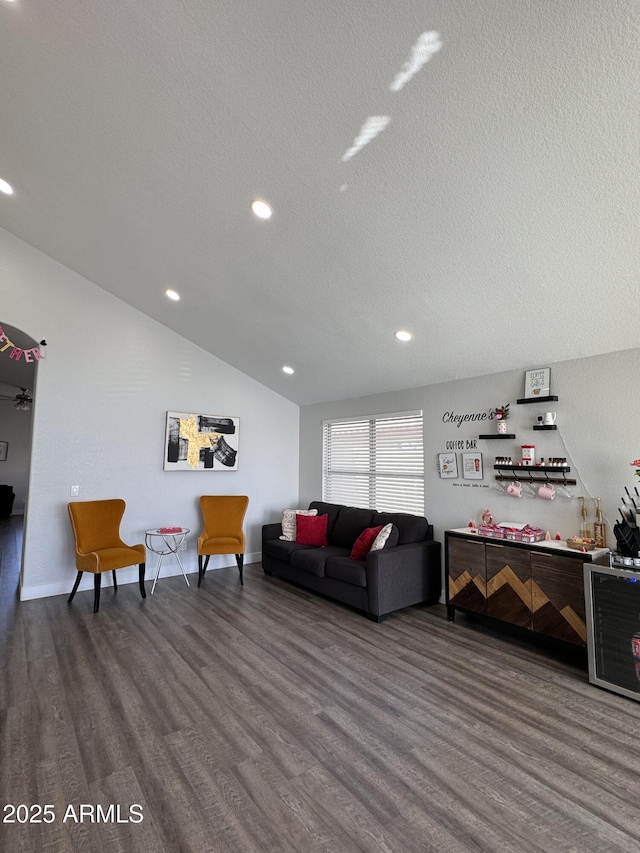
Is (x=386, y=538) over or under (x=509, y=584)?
over

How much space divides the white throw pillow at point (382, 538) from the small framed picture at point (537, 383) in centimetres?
186

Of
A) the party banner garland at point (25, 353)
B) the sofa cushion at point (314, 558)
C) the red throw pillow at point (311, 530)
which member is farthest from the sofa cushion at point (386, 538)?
the party banner garland at point (25, 353)

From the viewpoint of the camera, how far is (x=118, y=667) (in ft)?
10.0

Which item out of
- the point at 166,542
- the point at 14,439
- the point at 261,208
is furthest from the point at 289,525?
the point at 14,439

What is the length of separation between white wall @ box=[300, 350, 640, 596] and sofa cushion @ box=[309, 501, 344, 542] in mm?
1291

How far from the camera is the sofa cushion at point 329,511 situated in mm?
5523

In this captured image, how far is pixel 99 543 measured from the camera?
4719 mm

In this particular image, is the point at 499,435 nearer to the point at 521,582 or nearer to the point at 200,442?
the point at 521,582

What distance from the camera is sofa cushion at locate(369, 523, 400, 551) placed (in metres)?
4.32

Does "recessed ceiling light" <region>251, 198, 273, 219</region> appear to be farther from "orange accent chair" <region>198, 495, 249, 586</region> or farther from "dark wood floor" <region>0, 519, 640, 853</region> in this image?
"orange accent chair" <region>198, 495, 249, 586</region>

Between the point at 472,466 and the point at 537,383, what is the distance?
3.34ft

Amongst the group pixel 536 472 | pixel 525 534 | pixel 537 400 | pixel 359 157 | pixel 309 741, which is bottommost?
pixel 309 741

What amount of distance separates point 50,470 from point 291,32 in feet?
15.0

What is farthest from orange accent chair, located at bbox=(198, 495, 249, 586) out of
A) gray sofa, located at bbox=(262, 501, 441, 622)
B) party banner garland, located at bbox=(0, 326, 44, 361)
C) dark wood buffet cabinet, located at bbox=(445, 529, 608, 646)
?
dark wood buffet cabinet, located at bbox=(445, 529, 608, 646)
